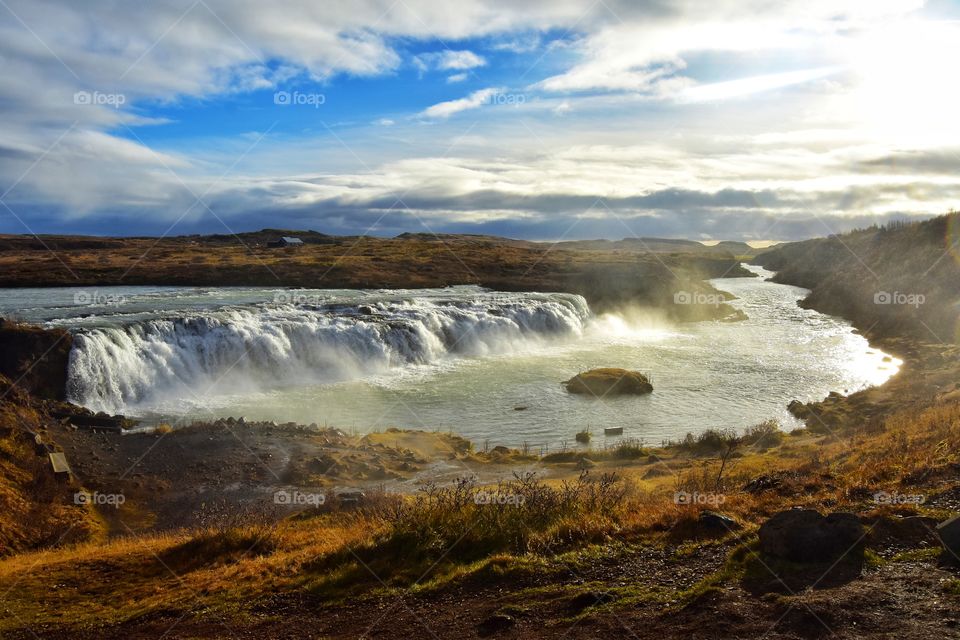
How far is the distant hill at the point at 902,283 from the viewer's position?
4669cm

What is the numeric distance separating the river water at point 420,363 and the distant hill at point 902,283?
4439 mm

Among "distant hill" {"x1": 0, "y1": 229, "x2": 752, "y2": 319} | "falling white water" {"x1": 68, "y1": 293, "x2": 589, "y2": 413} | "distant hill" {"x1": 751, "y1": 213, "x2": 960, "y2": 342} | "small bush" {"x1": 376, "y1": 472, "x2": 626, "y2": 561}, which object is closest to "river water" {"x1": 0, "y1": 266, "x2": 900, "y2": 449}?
"falling white water" {"x1": 68, "y1": 293, "x2": 589, "y2": 413}

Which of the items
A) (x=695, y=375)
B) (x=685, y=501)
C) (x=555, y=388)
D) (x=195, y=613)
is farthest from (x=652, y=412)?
(x=195, y=613)

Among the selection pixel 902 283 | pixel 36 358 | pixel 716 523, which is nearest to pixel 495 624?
pixel 716 523

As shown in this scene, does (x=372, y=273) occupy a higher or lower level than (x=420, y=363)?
higher

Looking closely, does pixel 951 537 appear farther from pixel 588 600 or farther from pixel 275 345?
pixel 275 345

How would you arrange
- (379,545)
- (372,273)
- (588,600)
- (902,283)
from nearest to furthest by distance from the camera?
(588,600) → (379,545) → (902,283) → (372,273)

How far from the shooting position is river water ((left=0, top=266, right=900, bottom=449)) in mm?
27906

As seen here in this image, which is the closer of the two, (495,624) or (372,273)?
(495,624)

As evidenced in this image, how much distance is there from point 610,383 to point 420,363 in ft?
40.9

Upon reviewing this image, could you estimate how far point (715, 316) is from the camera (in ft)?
208

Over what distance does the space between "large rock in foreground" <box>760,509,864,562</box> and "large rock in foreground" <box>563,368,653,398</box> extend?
23.4 meters

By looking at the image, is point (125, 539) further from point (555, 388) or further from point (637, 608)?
point (555, 388)

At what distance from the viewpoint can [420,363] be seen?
131 ft
